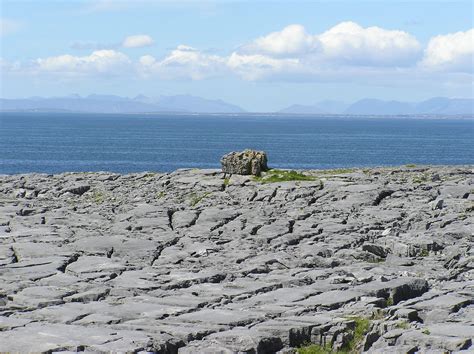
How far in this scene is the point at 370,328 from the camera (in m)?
18.8

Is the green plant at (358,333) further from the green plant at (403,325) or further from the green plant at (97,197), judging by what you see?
the green plant at (97,197)

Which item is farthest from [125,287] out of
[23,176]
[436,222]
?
[23,176]

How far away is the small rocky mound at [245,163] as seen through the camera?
1777 inches

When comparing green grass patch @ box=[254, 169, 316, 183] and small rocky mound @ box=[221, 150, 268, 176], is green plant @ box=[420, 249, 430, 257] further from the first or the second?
small rocky mound @ box=[221, 150, 268, 176]

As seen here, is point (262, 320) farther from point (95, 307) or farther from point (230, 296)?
point (95, 307)

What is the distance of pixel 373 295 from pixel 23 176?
38.4 meters

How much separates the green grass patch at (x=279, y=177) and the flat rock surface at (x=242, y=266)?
30.1 inches

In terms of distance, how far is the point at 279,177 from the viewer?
44.3 meters

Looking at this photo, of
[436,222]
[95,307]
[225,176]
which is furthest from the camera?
[225,176]

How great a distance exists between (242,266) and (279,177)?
1848cm

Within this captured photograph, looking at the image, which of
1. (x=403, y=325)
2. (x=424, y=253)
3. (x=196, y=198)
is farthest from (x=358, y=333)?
(x=196, y=198)

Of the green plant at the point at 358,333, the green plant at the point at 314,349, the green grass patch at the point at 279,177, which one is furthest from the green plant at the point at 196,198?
the green plant at the point at 314,349

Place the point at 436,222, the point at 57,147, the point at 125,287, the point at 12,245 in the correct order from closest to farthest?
the point at 125,287 < the point at 12,245 < the point at 436,222 < the point at 57,147

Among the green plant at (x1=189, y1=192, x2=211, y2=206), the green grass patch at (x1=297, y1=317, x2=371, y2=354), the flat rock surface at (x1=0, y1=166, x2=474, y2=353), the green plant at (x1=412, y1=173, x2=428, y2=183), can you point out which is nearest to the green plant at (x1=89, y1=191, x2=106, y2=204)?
the flat rock surface at (x1=0, y1=166, x2=474, y2=353)
